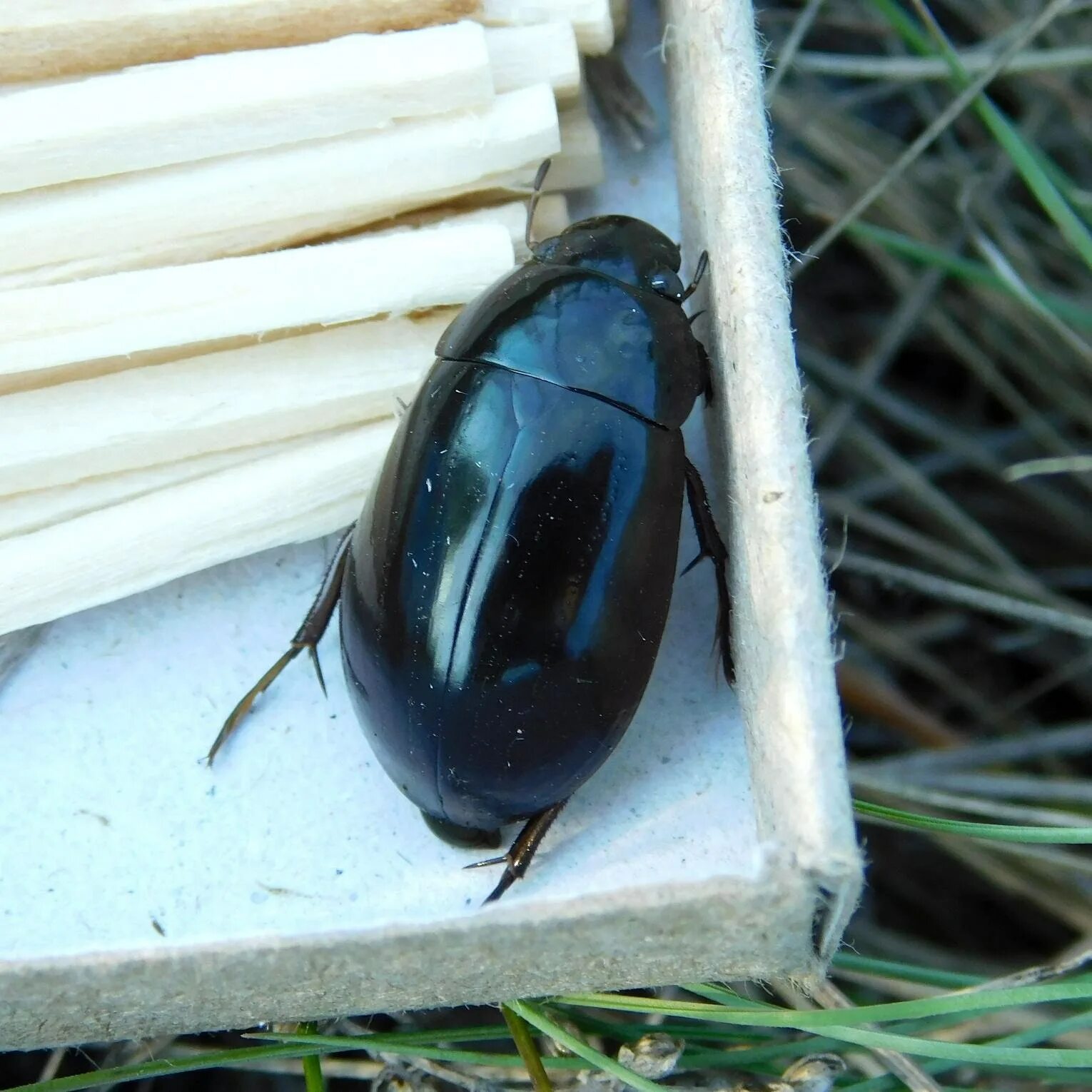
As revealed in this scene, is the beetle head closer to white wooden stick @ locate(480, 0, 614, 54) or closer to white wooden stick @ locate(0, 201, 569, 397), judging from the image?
white wooden stick @ locate(0, 201, 569, 397)

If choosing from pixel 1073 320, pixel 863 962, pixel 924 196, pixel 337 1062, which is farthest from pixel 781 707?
pixel 924 196

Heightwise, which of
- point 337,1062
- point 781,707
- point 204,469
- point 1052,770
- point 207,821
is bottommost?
point 1052,770

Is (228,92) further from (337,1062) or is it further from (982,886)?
(982,886)

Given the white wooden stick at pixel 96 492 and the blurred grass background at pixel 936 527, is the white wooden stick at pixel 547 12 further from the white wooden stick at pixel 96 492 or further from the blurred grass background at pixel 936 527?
the white wooden stick at pixel 96 492

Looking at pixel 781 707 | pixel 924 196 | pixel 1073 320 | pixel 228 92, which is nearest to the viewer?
pixel 781 707

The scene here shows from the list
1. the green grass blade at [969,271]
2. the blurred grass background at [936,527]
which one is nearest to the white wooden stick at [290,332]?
the blurred grass background at [936,527]

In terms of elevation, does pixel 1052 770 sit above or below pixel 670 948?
below
